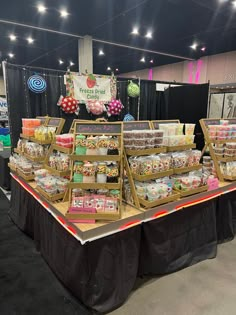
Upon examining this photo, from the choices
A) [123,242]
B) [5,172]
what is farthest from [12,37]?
[123,242]

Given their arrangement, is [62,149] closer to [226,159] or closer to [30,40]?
[226,159]

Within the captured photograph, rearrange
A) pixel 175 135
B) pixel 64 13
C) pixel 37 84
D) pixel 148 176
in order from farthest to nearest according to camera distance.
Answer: pixel 64 13
pixel 37 84
pixel 175 135
pixel 148 176

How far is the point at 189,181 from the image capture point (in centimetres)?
223

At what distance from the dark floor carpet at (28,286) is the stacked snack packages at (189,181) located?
4.34 ft

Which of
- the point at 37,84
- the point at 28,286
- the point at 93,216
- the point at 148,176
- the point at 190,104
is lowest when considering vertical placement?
the point at 28,286

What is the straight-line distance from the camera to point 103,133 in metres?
2.04

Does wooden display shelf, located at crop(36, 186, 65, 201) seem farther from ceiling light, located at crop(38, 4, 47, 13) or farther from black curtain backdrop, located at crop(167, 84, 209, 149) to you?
black curtain backdrop, located at crop(167, 84, 209, 149)

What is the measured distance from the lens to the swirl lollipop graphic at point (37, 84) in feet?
12.6

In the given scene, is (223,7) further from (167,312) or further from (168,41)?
(167,312)

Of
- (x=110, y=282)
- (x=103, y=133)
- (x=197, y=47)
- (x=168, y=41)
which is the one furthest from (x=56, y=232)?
(x=197, y=47)

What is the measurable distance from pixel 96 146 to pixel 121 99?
323 centimetres

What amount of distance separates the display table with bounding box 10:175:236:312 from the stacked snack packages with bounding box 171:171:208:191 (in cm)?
12

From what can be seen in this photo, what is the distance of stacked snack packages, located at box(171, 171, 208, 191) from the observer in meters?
2.23

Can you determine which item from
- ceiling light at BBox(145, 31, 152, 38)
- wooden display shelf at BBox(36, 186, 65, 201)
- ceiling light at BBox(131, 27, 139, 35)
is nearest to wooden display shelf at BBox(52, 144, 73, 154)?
wooden display shelf at BBox(36, 186, 65, 201)
